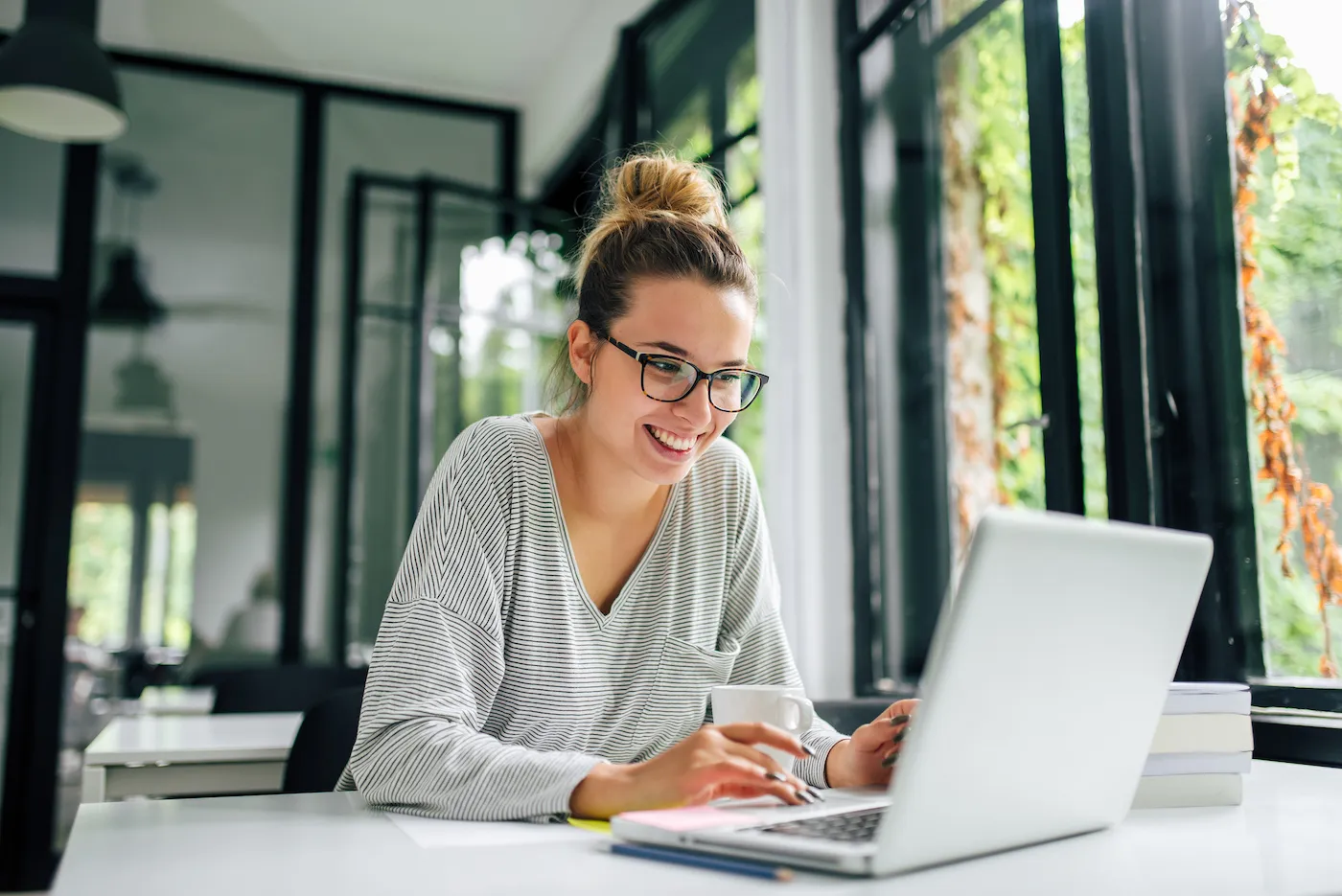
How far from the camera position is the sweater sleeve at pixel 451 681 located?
1035mm

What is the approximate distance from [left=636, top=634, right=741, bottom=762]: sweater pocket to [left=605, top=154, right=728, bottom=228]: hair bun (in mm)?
569

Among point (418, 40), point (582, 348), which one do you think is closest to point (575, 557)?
point (582, 348)

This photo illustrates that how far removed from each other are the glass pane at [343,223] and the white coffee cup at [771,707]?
394 centimetres

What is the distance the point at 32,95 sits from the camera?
3205 millimetres

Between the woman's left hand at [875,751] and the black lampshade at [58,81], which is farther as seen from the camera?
the black lampshade at [58,81]

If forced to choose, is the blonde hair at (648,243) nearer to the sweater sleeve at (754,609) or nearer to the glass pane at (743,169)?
the sweater sleeve at (754,609)

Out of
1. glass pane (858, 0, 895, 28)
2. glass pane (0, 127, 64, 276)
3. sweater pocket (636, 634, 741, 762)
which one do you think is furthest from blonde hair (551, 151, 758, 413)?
glass pane (0, 127, 64, 276)

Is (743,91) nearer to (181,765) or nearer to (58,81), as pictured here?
(58,81)

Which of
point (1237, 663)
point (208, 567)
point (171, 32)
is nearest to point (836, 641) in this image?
point (1237, 663)

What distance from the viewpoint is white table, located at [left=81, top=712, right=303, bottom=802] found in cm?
177

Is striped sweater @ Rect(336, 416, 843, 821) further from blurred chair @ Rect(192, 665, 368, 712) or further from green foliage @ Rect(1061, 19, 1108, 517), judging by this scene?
blurred chair @ Rect(192, 665, 368, 712)

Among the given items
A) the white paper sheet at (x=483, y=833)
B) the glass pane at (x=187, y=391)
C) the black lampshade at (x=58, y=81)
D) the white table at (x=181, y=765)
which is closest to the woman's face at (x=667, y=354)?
the white paper sheet at (x=483, y=833)

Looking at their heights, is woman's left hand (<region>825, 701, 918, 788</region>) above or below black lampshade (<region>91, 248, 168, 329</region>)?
below

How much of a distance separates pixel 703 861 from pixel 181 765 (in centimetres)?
134
